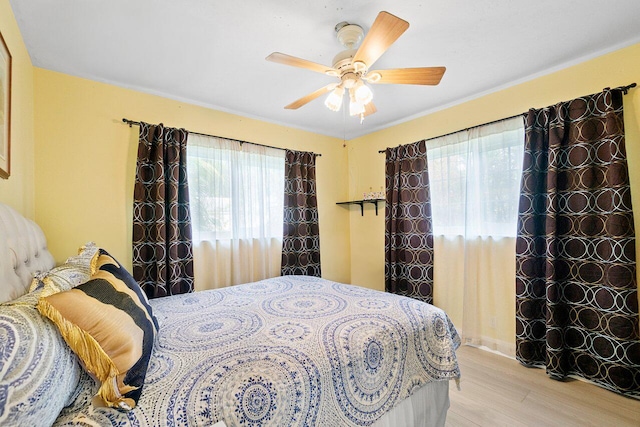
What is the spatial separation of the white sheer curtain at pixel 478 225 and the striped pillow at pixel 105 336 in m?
2.78

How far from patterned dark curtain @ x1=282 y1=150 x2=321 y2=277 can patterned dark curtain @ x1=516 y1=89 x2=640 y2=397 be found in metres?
2.11

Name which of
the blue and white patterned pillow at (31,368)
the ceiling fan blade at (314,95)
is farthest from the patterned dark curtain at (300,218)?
the blue and white patterned pillow at (31,368)

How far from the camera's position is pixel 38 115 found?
2084 mm

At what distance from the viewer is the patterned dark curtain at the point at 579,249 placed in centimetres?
190

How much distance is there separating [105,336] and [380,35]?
5.40ft

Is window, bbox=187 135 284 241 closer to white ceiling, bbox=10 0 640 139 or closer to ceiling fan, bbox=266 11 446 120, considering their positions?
white ceiling, bbox=10 0 640 139

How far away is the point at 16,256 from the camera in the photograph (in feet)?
3.62

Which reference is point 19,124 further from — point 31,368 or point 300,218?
point 300,218

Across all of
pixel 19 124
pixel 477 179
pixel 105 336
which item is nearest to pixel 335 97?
pixel 105 336

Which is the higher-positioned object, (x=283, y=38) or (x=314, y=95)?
(x=283, y=38)

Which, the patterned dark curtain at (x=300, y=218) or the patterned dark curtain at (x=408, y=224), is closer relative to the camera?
the patterned dark curtain at (x=408, y=224)

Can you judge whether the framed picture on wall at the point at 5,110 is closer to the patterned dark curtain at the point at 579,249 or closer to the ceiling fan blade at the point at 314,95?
the ceiling fan blade at the point at 314,95

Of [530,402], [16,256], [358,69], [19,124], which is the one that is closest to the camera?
[16,256]

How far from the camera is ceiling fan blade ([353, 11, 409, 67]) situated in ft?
4.03
